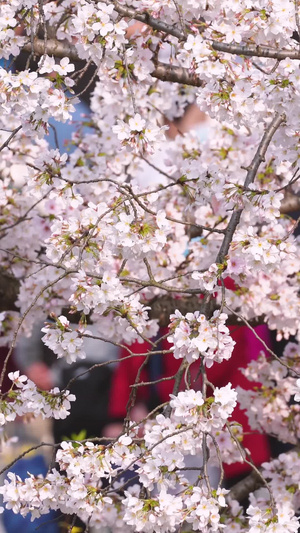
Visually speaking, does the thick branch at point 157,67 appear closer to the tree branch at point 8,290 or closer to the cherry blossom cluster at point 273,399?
the tree branch at point 8,290

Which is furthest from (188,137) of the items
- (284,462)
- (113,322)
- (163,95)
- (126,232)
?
(126,232)

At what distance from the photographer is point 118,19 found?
231 cm

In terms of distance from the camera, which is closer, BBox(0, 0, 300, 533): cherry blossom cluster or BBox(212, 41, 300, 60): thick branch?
BBox(0, 0, 300, 533): cherry blossom cluster

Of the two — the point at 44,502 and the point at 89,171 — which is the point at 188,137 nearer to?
the point at 89,171

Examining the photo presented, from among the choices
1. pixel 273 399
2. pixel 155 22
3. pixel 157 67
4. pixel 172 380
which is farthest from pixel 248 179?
pixel 172 380

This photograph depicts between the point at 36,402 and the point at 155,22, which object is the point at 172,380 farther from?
the point at 155,22

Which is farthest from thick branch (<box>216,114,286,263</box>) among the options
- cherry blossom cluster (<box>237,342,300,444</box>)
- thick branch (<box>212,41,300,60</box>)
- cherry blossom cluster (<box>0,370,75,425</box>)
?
cherry blossom cluster (<box>237,342,300,444</box>)

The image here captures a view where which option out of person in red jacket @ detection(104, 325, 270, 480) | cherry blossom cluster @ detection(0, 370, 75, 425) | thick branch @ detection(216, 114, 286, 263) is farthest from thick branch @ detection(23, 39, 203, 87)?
person in red jacket @ detection(104, 325, 270, 480)

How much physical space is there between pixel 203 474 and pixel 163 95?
243cm

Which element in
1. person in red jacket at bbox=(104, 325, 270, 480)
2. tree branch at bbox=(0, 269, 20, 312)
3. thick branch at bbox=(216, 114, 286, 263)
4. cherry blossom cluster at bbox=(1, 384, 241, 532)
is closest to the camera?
cherry blossom cluster at bbox=(1, 384, 241, 532)

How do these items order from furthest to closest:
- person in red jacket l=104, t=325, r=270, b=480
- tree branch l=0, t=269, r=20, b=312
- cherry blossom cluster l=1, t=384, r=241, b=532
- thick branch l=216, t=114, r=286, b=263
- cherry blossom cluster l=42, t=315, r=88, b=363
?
person in red jacket l=104, t=325, r=270, b=480
tree branch l=0, t=269, r=20, b=312
thick branch l=216, t=114, r=286, b=263
cherry blossom cluster l=42, t=315, r=88, b=363
cherry blossom cluster l=1, t=384, r=241, b=532

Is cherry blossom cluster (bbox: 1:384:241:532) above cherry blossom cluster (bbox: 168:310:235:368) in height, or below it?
below

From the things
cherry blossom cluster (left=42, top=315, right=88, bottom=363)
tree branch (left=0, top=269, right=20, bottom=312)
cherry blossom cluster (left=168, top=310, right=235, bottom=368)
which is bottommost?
cherry blossom cluster (left=168, top=310, right=235, bottom=368)

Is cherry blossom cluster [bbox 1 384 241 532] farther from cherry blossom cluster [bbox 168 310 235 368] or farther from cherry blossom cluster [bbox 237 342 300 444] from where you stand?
cherry blossom cluster [bbox 237 342 300 444]
